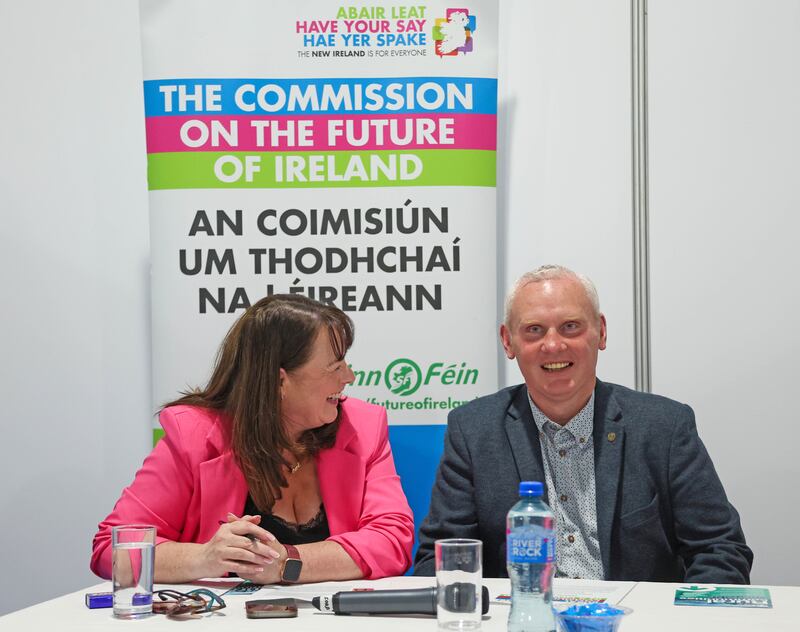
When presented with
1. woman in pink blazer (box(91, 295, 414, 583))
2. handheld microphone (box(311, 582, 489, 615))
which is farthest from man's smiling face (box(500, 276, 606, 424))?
handheld microphone (box(311, 582, 489, 615))

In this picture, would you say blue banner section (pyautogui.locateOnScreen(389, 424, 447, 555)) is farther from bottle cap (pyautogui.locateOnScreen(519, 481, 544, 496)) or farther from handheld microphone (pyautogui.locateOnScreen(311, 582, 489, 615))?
bottle cap (pyautogui.locateOnScreen(519, 481, 544, 496))

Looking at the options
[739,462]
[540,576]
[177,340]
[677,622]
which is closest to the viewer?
[540,576]

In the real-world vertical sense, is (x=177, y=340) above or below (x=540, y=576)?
above

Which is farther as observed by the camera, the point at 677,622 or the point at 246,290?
the point at 246,290

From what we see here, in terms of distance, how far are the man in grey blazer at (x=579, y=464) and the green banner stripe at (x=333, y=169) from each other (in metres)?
0.68

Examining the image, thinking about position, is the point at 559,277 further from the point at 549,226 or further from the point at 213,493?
the point at 213,493

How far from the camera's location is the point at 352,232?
3.42 m

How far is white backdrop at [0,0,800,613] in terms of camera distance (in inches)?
143

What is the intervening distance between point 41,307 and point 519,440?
2.04m

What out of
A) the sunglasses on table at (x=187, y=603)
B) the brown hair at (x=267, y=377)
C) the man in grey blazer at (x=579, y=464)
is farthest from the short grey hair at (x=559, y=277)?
the sunglasses on table at (x=187, y=603)

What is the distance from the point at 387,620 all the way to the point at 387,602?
0.04 meters

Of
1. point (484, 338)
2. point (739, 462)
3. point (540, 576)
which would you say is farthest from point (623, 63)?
point (540, 576)

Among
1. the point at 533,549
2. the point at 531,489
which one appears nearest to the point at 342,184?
the point at 531,489

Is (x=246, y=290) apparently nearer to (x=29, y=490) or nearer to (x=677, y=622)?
(x=29, y=490)
